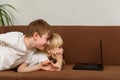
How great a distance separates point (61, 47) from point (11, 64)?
0.54 m

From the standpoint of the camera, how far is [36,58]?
2.40 metres

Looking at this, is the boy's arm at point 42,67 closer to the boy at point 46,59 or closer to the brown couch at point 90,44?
the boy at point 46,59

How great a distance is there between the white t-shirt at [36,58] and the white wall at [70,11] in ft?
2.04

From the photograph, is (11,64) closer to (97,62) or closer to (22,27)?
(22,27)

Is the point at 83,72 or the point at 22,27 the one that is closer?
the point at 83,72

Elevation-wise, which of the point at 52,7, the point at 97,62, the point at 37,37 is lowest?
the point at 97,62

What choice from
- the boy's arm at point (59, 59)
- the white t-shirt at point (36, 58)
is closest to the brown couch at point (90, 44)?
the boy's arm at point (59, 59)

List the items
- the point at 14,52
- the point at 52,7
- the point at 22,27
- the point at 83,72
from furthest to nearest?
the point at 52,7 → the point at 22,27 → the point at 14,52 → the point at 83,72

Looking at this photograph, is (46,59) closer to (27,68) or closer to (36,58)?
(36,58)

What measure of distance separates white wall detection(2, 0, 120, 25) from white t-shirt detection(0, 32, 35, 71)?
2.44ft

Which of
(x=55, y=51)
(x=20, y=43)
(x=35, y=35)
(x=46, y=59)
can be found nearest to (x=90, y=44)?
(x=55, y=51)

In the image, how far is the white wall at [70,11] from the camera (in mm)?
2760

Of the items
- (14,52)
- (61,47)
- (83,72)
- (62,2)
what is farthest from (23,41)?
(62,2)

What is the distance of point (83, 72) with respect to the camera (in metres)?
2.04
